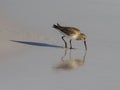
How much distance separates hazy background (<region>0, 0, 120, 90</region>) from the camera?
9.44 metres

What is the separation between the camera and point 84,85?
932 cm

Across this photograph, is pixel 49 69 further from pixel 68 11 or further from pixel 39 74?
pixel 68 11

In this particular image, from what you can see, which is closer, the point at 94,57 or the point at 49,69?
the point at 49,69

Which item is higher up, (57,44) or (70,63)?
(57,44)

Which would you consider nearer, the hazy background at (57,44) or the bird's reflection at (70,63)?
the hazy background at (57,44)

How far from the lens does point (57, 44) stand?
1204cm

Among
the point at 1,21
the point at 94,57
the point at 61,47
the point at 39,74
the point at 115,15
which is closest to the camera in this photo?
the point at 39,74

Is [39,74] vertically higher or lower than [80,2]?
lower

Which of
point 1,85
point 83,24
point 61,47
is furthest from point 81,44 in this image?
point 1,85

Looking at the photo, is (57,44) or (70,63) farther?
(57,44)

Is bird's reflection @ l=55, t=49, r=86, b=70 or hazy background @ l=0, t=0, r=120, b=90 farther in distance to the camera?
bird's reflection @ l=55, t=49, r=86, b=70

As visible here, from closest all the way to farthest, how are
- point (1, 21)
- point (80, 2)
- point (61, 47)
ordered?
point (61, 47) < point (1, 21) < point (80, 2)

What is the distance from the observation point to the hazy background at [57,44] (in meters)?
9.44

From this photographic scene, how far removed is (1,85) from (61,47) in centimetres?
298
